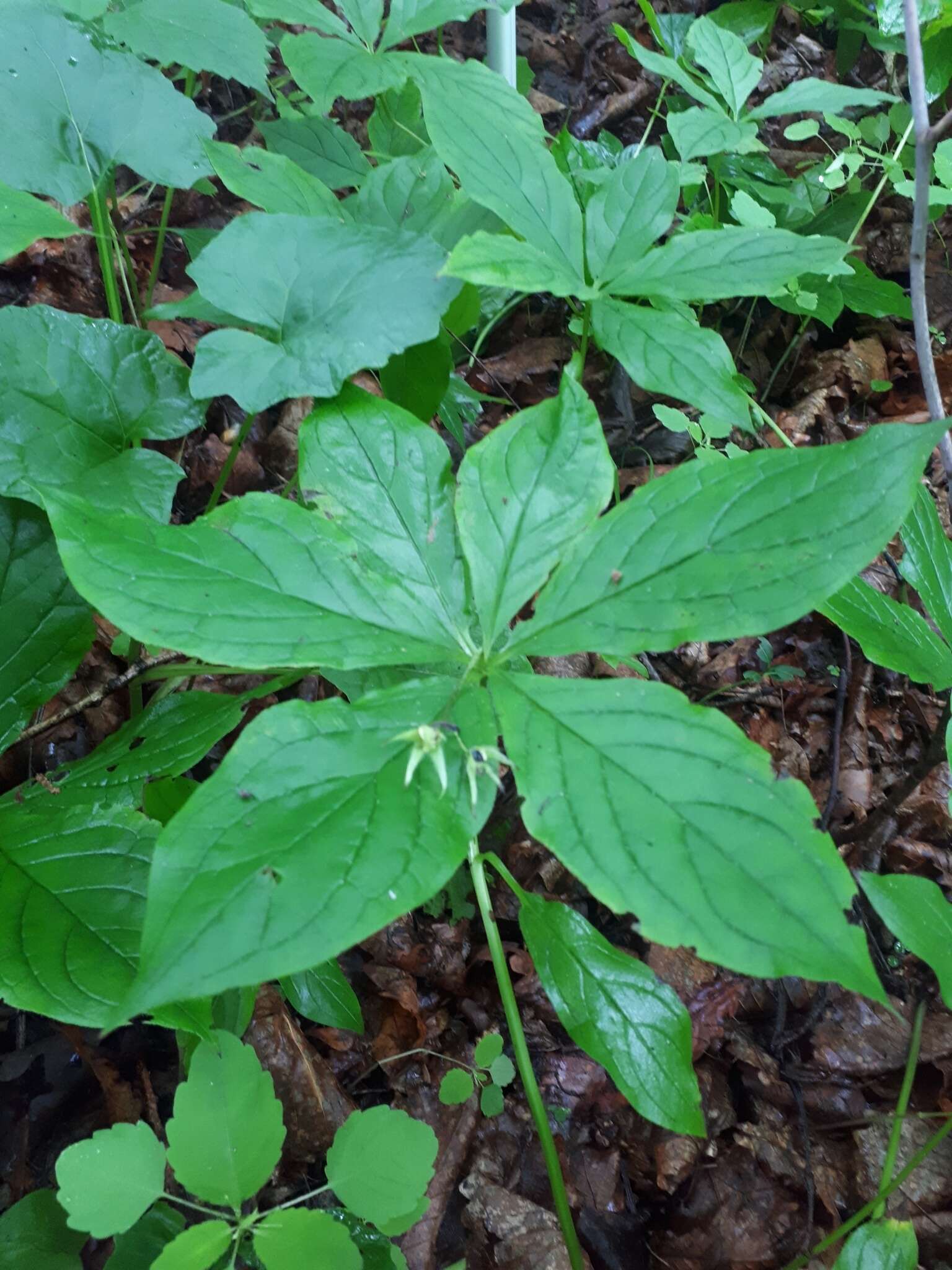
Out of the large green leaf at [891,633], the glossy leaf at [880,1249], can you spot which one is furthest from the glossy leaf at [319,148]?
the glossy leaf at [880,1249]

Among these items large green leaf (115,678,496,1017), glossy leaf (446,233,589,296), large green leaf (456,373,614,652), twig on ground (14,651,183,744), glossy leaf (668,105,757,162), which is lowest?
twig on ground (14,651,183,744)

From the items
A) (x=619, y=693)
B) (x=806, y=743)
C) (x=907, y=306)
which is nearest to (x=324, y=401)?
(x=619, y=693)

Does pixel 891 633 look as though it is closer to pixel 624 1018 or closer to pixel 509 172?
pixel 624 1018

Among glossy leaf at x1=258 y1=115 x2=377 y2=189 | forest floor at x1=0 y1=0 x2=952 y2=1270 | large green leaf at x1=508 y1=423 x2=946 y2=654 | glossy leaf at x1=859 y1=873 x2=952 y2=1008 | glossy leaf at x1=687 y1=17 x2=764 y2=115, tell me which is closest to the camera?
large green leaf at x1=508 y1=423 x2=946 y2=654

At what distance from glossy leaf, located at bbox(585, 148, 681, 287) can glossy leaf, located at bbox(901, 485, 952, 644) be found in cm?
68

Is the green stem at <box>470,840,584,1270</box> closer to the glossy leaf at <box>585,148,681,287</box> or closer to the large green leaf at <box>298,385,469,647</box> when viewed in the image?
the large green leaf at <box>298,385,469,647</box>

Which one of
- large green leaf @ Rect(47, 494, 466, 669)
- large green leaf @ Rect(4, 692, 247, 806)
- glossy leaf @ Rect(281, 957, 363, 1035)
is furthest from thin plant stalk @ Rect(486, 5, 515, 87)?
glossy leaf @ Rect(281, 957, 363, 1035)

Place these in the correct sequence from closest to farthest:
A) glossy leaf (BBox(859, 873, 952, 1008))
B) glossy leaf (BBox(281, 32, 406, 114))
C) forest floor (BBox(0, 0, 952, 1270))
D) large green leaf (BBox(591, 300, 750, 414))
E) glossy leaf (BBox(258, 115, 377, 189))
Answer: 1. glossy leaf (BBox(859, 873, 952, 1008))
2. large green leaf (BBox(591, 300, 750, 414))
3. forest floor (BBox(0, 0, 952, 1270))
4. glossy leaf (BBox(281, 32, 406, 114))
5. glossy leaf (BBox(258, 115, 377, 189))

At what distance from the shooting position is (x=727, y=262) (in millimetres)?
1318

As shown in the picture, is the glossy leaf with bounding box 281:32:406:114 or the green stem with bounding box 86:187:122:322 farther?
the glossy leaf with bounding box 281:32:406:114

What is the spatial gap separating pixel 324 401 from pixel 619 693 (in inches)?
24.7

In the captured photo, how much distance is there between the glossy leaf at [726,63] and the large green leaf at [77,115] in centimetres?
132

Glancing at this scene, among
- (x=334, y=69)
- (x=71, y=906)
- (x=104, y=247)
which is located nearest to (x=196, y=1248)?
(x=71, y=906)

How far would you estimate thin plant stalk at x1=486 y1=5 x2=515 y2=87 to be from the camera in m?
1.88
